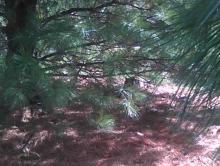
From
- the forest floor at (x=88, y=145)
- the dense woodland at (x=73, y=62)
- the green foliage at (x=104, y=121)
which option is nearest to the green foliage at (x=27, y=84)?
the dense woodland at (x=73, y=62)

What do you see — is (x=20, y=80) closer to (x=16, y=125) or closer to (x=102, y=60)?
(x=102, y=60)

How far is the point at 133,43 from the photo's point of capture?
107 inches

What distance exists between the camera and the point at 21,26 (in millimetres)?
2646

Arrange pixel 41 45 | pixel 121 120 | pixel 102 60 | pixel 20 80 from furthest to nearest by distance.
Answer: pixel 121 120
pixel 102 60
pixel 41 45
pixel 20 80

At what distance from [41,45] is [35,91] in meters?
0.26

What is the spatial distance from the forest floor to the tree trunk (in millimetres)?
982

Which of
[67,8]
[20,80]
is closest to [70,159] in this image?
[67,8]

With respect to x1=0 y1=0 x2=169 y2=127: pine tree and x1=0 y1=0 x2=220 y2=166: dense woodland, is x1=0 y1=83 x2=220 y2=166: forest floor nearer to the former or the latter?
x1=0 y1=0 x2=220 y2=166: dense woodland

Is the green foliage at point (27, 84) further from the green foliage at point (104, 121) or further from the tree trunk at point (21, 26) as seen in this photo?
the green foliage at point (104, 121)

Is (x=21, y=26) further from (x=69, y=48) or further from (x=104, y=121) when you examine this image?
(x=104, y=121)

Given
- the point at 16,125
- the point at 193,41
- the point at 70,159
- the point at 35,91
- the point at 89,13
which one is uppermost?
the point at 89,13

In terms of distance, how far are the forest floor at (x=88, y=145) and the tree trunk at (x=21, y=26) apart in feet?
3.22

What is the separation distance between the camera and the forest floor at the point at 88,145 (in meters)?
3.70

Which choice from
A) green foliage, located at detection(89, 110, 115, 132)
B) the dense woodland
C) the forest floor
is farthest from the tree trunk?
the forest floor
